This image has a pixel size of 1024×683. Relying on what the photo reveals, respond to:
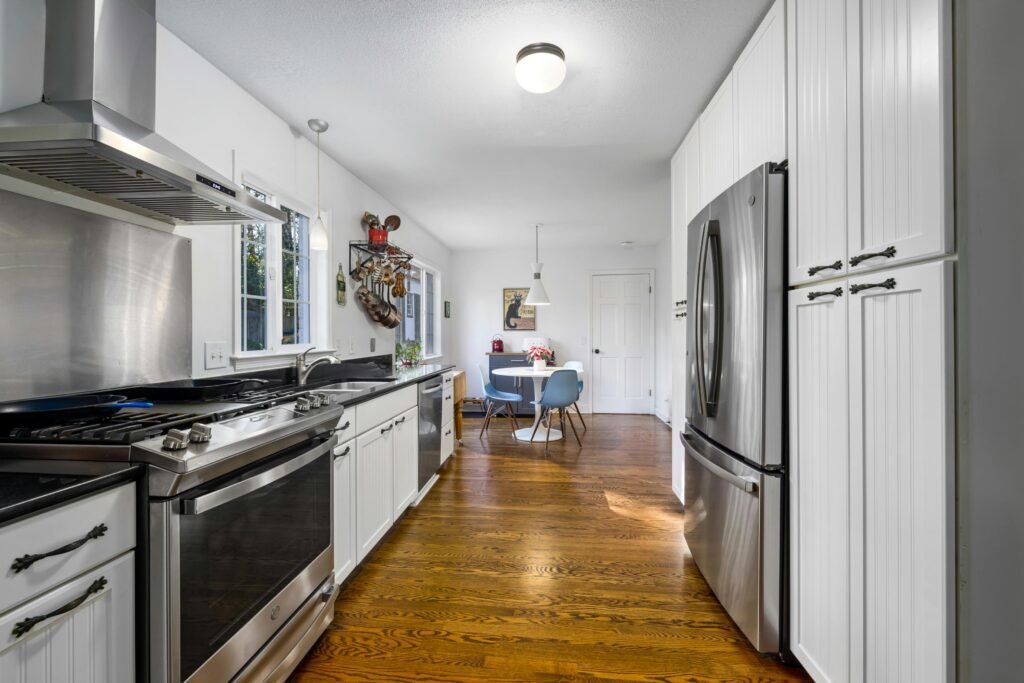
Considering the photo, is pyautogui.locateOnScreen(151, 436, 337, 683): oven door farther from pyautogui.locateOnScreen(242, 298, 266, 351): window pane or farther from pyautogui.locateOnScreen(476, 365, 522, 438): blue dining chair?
pyautogui.locateOnScreen(476, 365, 522, 438): blue dining chair

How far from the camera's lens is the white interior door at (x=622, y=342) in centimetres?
639

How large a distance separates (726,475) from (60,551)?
1906 mm

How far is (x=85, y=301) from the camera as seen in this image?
4.75ft

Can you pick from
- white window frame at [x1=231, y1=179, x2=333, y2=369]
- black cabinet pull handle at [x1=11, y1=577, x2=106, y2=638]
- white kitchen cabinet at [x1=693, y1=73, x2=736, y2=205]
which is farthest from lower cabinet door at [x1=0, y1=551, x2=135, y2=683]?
white kitchen cabinet at [x1=693, y1=73, x2=736, y2=205]

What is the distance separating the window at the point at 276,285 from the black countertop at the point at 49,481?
1.24 metres

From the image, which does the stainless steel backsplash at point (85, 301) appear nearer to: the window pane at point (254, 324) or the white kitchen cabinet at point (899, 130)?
the window pane at point (254, 324)

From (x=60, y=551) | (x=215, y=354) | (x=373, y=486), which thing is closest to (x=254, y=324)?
(x=215, y=354)

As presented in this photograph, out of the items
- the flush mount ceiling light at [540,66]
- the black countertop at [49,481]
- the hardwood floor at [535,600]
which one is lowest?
the hardwood floor at [535,600]

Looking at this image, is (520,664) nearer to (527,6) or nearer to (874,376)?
(874,376)

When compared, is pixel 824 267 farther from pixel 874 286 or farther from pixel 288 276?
pixel 288 276

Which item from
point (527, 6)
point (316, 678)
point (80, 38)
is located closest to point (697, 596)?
point (316, 678)

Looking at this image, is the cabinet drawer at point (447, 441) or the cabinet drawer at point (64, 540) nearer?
the cabinet drawer at point (64, 540)

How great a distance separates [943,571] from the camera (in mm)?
895

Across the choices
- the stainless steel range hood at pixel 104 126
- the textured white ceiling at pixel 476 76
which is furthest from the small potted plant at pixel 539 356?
the stainless steel range hood at pixel 104 126
